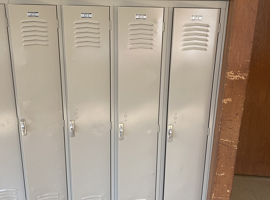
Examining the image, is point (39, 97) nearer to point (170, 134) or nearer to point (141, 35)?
point (141, 35)

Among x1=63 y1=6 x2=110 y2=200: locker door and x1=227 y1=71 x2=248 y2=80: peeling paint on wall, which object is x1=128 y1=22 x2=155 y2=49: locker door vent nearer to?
x1=63 y1=6 x2=110 y2=200: locker door

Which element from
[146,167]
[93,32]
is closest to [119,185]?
[146,167]

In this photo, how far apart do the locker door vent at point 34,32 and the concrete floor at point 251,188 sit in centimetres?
243

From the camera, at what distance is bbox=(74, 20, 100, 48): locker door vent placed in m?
1.63

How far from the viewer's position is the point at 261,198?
2.43 m

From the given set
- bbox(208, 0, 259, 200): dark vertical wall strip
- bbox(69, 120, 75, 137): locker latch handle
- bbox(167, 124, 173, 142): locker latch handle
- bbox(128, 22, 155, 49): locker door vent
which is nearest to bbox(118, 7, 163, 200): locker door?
bbox(128, 22, 155, 49): locker door vent

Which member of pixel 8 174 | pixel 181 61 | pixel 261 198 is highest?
pixel 181 61

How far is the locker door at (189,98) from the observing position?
64.9 inches

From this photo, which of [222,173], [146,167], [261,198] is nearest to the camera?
[222,173]

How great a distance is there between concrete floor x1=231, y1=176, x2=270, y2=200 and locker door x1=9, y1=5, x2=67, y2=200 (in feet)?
6.16

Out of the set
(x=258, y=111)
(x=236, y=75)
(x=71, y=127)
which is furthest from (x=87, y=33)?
(x=258, y=111)

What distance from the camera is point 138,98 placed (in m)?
Result: 1.76

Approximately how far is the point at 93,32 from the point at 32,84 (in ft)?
2.00

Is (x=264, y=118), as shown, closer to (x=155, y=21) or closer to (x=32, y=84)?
(x=155, y=21)
